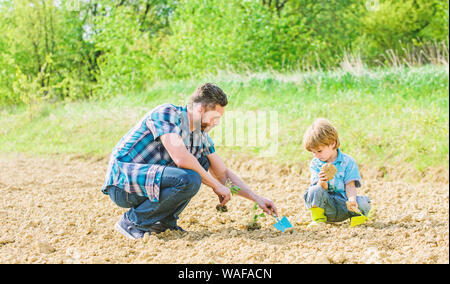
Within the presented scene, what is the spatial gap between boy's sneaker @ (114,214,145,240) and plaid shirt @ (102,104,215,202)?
28 centimetres

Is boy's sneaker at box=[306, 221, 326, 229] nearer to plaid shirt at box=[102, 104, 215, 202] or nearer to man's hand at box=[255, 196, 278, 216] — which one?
man's hand at box=[255, 196, 278, 216]

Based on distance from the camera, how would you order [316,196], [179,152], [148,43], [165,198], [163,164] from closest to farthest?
1. [179,152]
2. [165,198]
3. [163,164]
4. [316,196]
5. [148,43]

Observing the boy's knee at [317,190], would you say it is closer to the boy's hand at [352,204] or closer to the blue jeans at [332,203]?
the blue jeans at [332,203]

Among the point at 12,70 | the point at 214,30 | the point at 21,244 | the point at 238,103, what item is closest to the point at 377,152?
the point at 238,103

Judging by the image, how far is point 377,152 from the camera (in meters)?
5.91

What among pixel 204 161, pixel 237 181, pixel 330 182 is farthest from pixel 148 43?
pixel 330 182

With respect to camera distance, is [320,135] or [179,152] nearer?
[179,152]

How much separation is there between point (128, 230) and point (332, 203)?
4.72 feet

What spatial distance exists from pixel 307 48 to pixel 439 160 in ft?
33.9

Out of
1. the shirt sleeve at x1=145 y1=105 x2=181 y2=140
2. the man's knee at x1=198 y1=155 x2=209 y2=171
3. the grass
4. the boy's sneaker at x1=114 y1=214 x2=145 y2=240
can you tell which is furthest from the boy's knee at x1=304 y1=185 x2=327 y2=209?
the grass

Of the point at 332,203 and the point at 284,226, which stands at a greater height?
the point at 332,203

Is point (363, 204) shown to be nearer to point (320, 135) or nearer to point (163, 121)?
point (320, 135)

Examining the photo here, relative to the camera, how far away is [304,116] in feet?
23.5

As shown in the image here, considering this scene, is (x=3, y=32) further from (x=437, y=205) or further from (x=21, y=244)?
(x=437, y=205)
